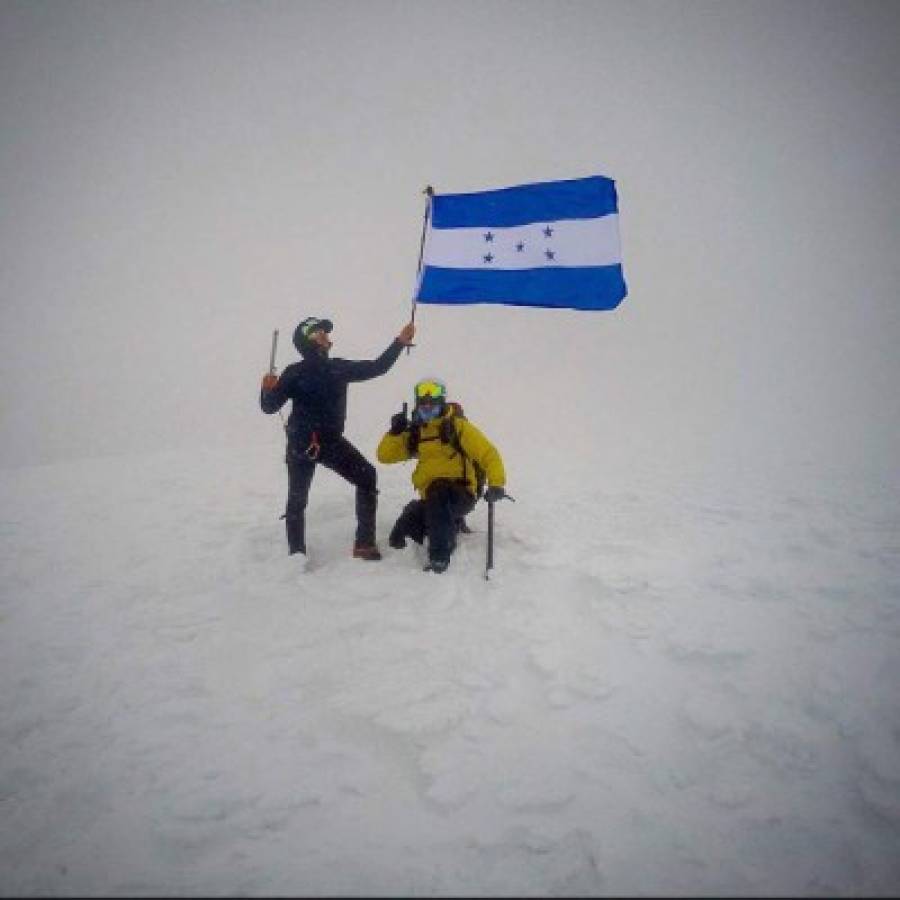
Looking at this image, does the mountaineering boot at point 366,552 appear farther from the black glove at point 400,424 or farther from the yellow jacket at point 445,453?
the black glove at point 400,424

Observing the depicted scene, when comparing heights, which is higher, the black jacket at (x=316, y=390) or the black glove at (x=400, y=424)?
the black jacket at (x=316, y=390)

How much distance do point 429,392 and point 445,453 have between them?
2.61ft

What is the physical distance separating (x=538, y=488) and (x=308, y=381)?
5.33 metres

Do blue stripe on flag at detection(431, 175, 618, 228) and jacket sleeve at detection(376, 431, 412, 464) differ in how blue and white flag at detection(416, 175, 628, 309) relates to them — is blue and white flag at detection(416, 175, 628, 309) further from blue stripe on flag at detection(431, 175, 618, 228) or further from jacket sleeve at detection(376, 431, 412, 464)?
jacket sleeve at detection(376, 431, 412, 464)

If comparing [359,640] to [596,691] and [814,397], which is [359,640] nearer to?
[596,691]

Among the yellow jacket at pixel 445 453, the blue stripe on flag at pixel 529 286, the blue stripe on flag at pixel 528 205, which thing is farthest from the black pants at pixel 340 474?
the blue stripe on flag at pixel 528 205

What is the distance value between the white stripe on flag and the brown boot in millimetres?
4101

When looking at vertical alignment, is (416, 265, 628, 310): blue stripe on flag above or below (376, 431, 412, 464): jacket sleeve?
above

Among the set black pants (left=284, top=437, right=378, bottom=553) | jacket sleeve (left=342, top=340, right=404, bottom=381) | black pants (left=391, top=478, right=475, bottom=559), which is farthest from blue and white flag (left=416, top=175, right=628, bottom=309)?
black pants (left=391, top=478, right=475, bottom=559)

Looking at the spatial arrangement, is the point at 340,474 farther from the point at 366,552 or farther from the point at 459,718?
the point at 459,718

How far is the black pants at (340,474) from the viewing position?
6465mm

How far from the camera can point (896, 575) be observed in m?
5.73

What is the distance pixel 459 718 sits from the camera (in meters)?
3.65

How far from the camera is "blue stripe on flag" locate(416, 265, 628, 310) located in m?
6.99
